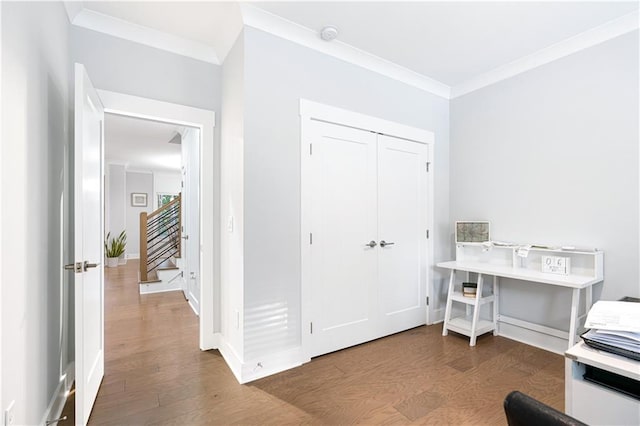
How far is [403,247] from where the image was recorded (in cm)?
329

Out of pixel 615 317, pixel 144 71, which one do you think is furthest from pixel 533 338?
pixel 144 71

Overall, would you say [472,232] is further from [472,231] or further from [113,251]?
[113,251]

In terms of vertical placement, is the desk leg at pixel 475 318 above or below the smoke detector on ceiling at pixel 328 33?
below

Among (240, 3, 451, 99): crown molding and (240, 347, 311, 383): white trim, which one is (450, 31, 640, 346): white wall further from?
(240, 347, 311, 383): white trim

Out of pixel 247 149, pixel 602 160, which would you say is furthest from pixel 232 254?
pixel 602 160

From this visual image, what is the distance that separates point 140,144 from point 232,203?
4680 mm

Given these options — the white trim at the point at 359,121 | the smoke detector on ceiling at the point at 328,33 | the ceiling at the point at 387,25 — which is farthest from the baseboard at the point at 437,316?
the smoke detector on ceiling at the point at 328,33

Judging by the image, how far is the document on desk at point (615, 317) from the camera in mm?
1130

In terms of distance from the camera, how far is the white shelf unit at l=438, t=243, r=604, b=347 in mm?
2484

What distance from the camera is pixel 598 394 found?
1088 mm

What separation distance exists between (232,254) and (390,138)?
190cm

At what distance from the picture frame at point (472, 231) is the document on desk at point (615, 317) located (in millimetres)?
1987

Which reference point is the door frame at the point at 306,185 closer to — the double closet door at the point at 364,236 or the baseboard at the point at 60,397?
the double closet door at the point at 364,236

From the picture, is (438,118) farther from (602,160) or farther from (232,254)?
(232,254)
